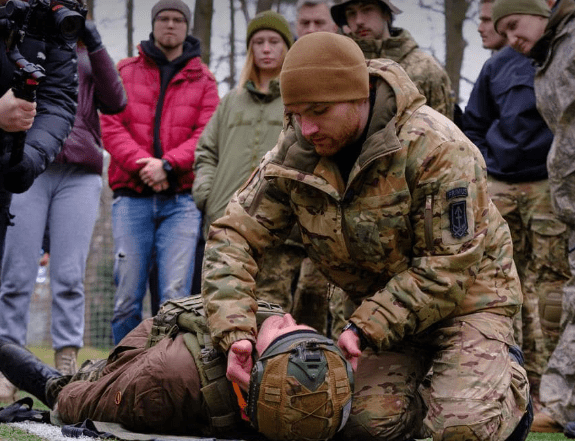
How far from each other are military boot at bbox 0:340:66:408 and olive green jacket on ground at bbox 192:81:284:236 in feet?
5.19

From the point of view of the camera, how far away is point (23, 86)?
4.07 metres

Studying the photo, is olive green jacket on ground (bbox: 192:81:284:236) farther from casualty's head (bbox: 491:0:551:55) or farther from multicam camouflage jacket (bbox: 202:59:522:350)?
multicam camouflage jacket (bbox: 202:59:522:350)

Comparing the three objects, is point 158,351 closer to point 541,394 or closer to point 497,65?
point 541,394

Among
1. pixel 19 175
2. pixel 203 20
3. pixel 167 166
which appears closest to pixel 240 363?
pixel 19 175

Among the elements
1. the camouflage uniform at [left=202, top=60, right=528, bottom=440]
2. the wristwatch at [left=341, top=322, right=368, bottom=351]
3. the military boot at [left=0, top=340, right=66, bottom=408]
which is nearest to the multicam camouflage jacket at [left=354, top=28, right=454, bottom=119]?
the camouflage uniform at [left=202, top=60, right=528, bottom=440]

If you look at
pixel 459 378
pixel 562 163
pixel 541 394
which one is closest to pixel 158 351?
pixel 459 378

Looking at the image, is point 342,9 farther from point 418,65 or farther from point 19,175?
point 19,175

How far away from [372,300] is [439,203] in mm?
430

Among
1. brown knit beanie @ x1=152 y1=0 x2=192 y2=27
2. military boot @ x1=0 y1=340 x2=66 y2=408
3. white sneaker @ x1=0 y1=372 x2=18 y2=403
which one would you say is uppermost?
brown knit beanie @ x1=152 y1=0 x2=192 y2=27

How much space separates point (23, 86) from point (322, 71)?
51.3 inches

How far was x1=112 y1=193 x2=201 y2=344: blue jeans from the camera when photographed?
5.94 metres

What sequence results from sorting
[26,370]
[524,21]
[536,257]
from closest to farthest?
[26,370] < [524,21] < [536,257]

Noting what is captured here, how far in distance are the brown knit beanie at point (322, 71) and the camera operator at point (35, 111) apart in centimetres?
118

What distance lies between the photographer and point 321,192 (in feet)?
12.6
